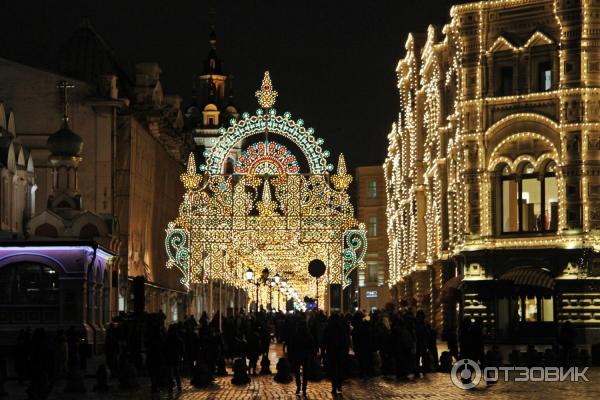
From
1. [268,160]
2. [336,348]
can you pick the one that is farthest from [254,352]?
[268,160]

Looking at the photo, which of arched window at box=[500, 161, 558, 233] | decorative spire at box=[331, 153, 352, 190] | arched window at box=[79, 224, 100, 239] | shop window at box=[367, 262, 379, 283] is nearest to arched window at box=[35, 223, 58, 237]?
arched window at box=[79, 224, 100, 239]

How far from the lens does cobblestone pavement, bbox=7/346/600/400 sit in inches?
1052

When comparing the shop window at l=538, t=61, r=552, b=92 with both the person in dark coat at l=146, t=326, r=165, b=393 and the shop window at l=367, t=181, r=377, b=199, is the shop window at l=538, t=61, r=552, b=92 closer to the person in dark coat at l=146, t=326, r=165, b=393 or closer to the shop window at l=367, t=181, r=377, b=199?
the person in dark coat at l=146, t=326, r=165, b=393

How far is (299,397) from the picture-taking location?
90.1ft

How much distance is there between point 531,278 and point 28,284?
18.2 metres

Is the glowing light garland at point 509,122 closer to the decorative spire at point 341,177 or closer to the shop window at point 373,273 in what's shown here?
the decorative spire at point 341,177

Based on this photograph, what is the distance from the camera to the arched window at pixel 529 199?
4994 cm

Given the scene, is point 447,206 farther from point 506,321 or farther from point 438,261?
point 506,321

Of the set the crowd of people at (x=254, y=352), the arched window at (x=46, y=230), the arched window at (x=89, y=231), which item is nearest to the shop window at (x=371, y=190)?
the arched window at (x=89, y=231)

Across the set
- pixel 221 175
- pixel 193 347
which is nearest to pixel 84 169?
pixel 221 175

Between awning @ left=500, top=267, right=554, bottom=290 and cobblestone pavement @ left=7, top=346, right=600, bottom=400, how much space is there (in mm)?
16781

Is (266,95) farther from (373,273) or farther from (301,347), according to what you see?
(373,273)

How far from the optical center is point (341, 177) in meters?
45.8

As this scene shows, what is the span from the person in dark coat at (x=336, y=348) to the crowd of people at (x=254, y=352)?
2 centimetres
